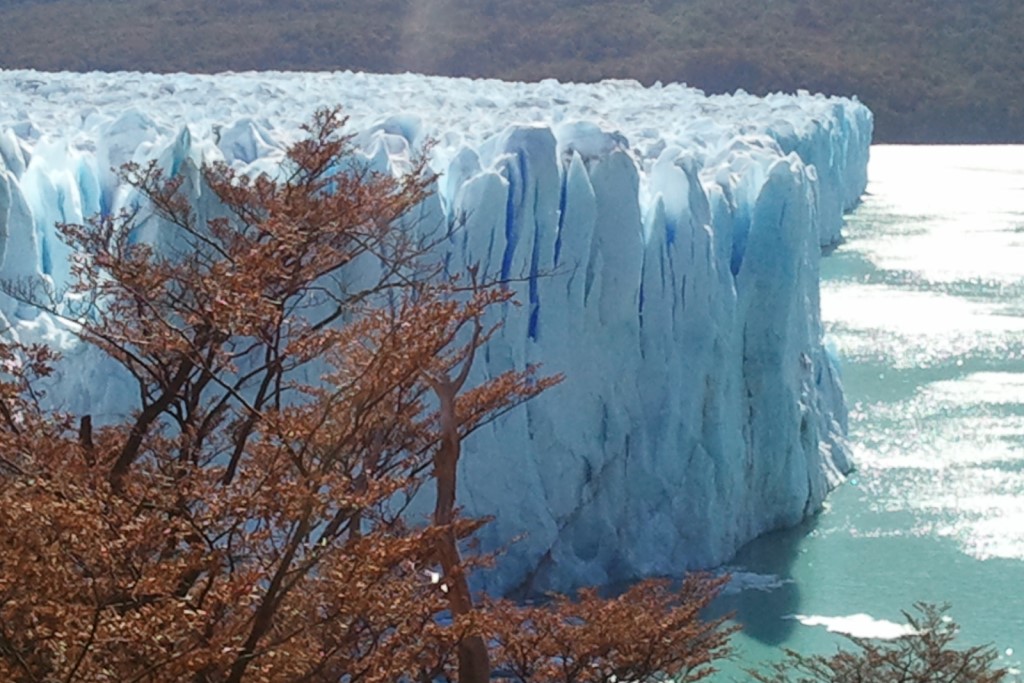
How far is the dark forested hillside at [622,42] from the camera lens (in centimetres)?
3859

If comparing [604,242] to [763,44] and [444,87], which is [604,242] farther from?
[763,44]

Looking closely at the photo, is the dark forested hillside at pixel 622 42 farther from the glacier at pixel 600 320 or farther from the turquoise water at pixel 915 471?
the glacier at pixel 600 320

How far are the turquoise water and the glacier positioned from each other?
432 mm

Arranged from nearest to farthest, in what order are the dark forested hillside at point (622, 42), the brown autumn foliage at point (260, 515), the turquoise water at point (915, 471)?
the brown autumn foliage at point (260, 515), the turquoise water at point (915, 471), the dark forested hillside at point (622, 42)

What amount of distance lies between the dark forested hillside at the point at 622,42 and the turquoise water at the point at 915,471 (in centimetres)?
2131

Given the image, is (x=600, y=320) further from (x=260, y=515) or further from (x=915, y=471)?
(x=260, y=515)

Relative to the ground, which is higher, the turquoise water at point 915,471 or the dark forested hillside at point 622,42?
the dark forested hillside at point 622,42

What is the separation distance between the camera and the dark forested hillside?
38.6 m

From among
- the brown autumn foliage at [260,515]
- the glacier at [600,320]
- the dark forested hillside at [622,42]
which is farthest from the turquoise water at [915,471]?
the dark forested hillside at [622,42]

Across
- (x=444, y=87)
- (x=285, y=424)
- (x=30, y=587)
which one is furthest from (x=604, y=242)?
(x=444, y=87)

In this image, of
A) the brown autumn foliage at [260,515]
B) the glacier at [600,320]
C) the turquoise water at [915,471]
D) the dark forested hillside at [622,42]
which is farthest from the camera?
the dark forested hillside at [622,42]

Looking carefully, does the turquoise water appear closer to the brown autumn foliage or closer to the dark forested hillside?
the brown autumn foliage

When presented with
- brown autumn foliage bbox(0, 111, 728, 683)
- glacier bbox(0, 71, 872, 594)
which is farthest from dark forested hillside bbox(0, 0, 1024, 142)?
brown autumn foliage bbox(0, 111, 728, 683)

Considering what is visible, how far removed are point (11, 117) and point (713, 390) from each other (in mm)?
5455
